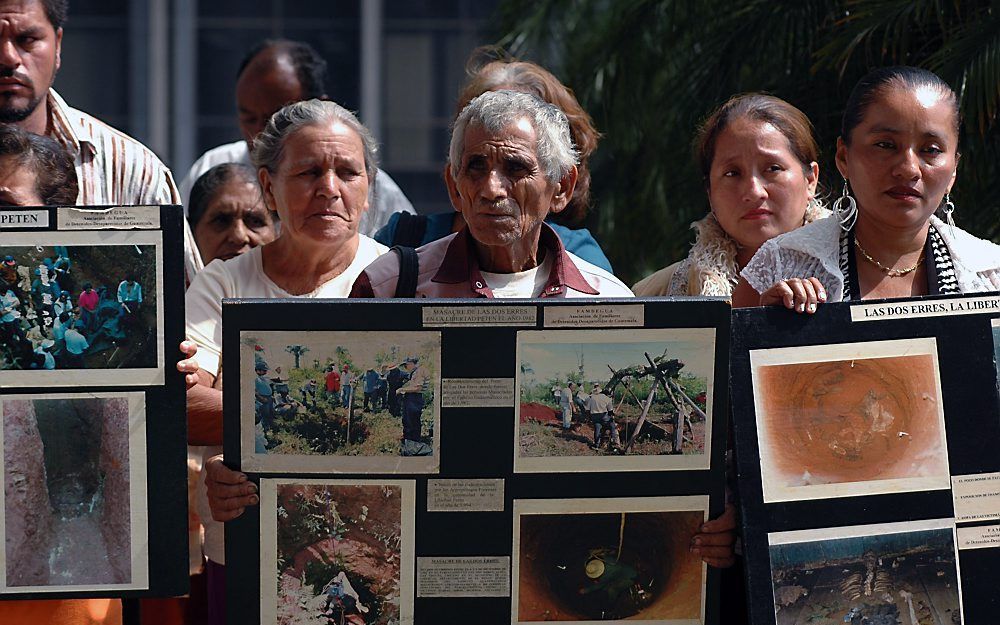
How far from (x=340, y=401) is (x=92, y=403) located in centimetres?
56

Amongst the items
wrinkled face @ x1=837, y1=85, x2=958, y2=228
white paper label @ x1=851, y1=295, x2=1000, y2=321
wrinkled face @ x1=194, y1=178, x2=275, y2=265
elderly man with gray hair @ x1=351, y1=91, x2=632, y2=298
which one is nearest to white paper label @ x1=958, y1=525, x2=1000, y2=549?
white paper label @ x1=851, y1=295, x2=1000, y2=321

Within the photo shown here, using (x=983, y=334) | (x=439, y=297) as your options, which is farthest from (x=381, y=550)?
(x=983, y=334)

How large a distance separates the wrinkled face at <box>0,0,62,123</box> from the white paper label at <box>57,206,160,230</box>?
3.51 ft

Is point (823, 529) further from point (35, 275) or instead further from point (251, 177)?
point (251, 177)

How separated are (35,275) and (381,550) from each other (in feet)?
3.24

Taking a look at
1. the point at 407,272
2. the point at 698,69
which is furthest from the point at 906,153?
the point at 698,69

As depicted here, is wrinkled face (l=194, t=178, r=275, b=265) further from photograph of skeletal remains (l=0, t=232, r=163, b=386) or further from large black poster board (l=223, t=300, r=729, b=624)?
large black poster board (l=223, t=300, r=729, b=624)

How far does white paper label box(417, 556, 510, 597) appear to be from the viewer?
2941 mm

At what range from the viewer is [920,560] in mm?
2982

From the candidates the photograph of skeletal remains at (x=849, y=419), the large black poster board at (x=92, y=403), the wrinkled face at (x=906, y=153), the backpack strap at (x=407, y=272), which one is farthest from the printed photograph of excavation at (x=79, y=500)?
the wrinkled face at (x=906, y=153)

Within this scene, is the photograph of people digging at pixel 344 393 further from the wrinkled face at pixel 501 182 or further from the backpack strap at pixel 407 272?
the wrinkled face at pixel 501 182

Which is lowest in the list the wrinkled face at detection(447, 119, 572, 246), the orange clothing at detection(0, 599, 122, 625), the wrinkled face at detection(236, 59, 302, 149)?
the orange clothing at detection(0, 599, 122, 625)

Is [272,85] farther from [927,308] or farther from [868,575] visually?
[868,575]

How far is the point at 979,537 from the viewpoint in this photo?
3.00 metres
